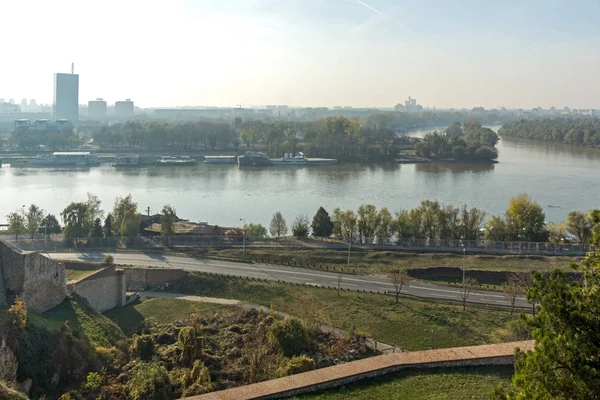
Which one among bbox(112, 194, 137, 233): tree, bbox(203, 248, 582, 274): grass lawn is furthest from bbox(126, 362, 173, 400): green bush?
bbox(112, 194, 137, 233): tree

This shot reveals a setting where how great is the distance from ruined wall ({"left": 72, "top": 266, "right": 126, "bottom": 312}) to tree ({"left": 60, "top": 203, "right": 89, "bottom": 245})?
4.92 m

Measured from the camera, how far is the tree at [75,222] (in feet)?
47.1

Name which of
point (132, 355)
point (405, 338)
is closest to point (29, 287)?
point (132, 355)

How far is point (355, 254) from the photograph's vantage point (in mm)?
13234

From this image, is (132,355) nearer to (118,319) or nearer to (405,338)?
(118,319)

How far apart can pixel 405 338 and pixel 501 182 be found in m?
20.9

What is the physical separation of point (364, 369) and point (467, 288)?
5.26m

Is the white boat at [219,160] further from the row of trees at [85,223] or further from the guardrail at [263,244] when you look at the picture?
the guardrail at [263,244]

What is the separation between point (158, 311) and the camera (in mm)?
9438

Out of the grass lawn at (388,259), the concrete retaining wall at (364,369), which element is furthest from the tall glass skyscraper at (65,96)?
the concrete retaining wall at (364,369)

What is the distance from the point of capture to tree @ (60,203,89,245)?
1436 centimetres

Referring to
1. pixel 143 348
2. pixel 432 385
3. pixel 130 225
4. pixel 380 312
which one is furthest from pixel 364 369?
pixel 130 225

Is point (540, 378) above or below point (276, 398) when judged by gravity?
above

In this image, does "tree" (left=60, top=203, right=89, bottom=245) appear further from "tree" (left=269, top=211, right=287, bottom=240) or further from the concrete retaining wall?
the concrete retaining wall
